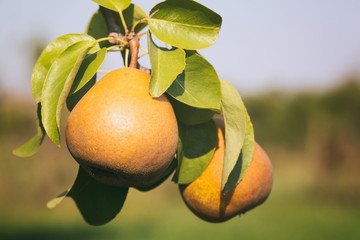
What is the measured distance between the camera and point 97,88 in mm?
1074

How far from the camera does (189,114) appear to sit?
1.23 meters

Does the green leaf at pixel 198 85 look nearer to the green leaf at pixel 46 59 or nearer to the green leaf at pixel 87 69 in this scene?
the green leaf at pixel 87 69

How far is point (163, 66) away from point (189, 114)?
0.23 meters

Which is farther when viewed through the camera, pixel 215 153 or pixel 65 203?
pixel 65 203

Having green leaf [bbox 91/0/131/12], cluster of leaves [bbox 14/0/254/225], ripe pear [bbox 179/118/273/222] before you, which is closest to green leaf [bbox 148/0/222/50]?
cluster of leaves [bbox 14/0/254/225]

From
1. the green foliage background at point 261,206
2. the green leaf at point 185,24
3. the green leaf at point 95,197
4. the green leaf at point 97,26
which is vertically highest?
the green leaf at point 185,24

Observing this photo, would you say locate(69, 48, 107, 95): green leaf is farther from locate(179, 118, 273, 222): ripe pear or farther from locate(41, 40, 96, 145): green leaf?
locate(179, 118, 273, 222): ripe pear

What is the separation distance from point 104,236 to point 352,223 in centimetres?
596

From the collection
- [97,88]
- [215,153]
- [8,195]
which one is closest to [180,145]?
[215,153]

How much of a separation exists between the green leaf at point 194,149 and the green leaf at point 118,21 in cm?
43

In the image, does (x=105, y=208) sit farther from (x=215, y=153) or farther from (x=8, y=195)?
(x=8, y=195)

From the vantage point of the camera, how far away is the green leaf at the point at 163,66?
999 millimetres

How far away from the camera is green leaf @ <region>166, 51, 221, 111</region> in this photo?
41.8 inches

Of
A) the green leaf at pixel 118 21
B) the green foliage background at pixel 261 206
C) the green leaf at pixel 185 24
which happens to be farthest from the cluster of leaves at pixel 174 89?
the green foliage background at pixel 261 206
